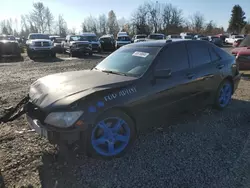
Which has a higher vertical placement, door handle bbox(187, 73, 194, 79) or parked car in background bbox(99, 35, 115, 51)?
parked car in background bbox(99, 35, 115, 51)

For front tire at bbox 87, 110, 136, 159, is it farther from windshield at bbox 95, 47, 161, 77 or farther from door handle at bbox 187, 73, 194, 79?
door handle at bbox 187, 73, 194, 79

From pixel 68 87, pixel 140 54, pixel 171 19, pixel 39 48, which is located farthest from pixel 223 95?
pixel 171 19

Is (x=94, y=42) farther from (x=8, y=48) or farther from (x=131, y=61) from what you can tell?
(x=131, y=61)

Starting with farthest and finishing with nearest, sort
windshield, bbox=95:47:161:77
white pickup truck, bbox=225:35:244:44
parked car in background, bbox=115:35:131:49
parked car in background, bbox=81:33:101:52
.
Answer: white pickup truck, bbox=225:35:244:44, parked car in background, bbox=115:35:131:49, parked car in background, bbox=81:33:101:52, windshield, bbox=95:47:161:77

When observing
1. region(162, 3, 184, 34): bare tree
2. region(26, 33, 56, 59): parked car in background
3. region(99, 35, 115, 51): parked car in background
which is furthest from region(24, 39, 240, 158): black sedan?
region(162, 3, 184, 34): bare tree

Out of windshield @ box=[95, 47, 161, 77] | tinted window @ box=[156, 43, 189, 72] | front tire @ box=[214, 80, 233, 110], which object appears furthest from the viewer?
front tire @ box=[214, 80, 233, 110]

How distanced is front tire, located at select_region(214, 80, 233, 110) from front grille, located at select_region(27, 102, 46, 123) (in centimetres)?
357

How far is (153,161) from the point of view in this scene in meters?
2.90

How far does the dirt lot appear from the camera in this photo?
2.50 m

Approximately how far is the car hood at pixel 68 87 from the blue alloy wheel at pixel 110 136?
1.54 ft

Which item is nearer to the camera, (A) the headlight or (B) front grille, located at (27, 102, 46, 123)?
(A) the headlight

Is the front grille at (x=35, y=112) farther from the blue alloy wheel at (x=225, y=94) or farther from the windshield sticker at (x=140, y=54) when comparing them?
the blue alloy wheel at (x=225, y=94)

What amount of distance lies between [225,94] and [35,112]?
408 centimetres

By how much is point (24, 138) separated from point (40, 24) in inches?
3022
